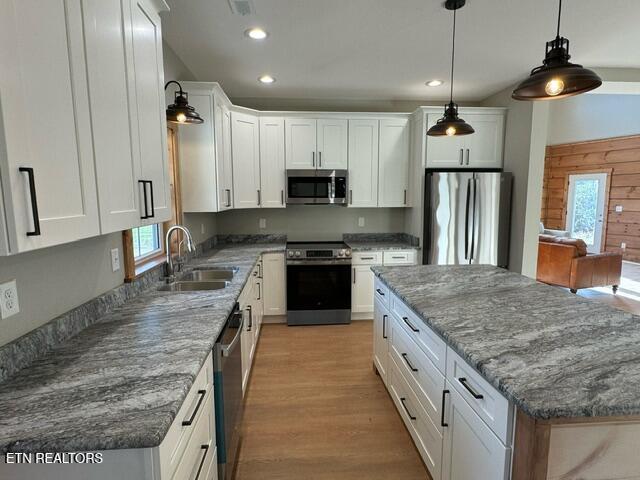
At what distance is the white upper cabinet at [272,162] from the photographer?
384 centimetres

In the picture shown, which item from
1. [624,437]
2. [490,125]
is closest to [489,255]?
[490,125]

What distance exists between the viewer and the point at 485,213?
3604 mm

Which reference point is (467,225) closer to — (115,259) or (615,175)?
(115,259)

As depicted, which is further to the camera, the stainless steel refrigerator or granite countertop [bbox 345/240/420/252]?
granite countertop [bbox 345/240/420/252]

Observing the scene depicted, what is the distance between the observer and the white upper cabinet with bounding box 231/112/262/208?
12.0 feet

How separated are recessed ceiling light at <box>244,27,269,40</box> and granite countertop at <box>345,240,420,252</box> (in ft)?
7.39

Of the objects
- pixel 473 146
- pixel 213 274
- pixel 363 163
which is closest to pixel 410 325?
pixel 213 274

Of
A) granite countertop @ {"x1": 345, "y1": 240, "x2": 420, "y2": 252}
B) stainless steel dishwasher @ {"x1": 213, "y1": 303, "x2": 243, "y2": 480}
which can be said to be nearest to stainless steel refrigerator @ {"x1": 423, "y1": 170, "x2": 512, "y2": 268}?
granite countertop @ {"x1": 345, "y1": 240, "x2": 420, "y2": 252}

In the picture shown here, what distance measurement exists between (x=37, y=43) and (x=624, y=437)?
193cm

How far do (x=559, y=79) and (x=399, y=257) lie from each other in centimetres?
264

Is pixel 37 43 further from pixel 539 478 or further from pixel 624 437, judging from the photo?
pixel 624 437

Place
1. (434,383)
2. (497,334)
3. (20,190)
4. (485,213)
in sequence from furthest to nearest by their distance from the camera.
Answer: (485,213) → (434,383) → (497,334) → (20,190)

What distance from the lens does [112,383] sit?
40.3 inches

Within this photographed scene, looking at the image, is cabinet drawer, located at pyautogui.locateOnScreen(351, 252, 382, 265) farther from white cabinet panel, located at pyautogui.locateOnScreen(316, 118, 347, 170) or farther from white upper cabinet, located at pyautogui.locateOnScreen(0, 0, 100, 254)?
white upper cabinet, located at pyautogui.locateOnScreen(0, 0, 100, 254)
